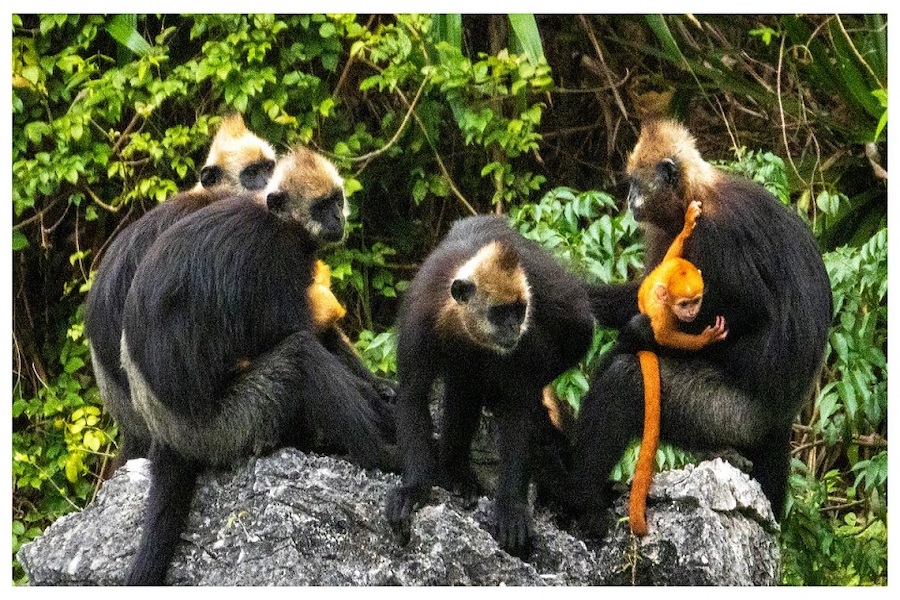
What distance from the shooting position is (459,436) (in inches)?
219

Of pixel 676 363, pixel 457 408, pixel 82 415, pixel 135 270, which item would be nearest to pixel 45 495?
pixel 82 415

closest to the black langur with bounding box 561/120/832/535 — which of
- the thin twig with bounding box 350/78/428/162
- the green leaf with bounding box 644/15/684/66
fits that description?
the green leaf with bounding box 644/15/684/66

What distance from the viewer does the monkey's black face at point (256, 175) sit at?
7.11m

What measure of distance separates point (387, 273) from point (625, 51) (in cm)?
246

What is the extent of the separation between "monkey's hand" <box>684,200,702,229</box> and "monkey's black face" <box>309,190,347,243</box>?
5.17 feet

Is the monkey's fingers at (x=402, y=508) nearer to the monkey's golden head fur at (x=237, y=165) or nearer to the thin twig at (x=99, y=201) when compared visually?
the monkey's golden head fur at (x=237, y=165)

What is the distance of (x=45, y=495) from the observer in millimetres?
8875

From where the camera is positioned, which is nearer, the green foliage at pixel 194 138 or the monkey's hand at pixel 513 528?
the monkey's hand at pixel 513 528

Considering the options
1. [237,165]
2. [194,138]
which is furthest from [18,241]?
[237,165]

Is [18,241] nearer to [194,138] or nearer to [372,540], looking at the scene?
[194,138]

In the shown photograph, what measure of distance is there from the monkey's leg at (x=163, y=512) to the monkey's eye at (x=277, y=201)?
1.17 m

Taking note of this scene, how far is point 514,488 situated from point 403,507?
0.45 m

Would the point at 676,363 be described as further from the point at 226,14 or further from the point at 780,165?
the point at 226,14

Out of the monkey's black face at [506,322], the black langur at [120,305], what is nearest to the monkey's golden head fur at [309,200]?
the black langur at [120,305]
